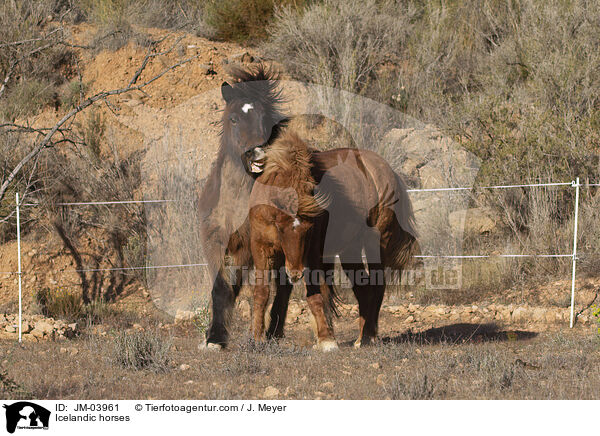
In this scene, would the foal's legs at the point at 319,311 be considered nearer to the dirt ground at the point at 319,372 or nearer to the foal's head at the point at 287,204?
the dirt ground at the point at 319,372

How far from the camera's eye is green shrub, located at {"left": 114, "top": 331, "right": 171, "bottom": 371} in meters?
5.41

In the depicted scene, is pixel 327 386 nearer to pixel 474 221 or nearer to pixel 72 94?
pixel 474 221

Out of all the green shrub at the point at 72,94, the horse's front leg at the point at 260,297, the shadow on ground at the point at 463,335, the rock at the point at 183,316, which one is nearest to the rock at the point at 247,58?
the green shrub at the point at 72,94

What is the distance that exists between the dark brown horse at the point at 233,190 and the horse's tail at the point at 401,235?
1878 millimetres

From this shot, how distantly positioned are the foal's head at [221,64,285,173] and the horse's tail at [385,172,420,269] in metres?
1.90

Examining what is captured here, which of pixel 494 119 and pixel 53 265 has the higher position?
pixel 494 119

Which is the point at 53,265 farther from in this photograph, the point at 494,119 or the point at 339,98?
the point at 494,119

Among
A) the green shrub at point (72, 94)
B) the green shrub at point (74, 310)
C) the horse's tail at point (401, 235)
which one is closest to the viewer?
the horse's tail at point (401, 235)

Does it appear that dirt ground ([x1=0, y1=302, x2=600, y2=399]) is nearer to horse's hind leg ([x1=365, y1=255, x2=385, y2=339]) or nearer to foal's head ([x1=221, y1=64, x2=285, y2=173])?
horse's hind leg ([x1=365, y1=255, x2=385, y2=339])

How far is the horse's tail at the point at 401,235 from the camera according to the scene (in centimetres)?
728

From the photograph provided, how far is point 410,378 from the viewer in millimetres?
4652
